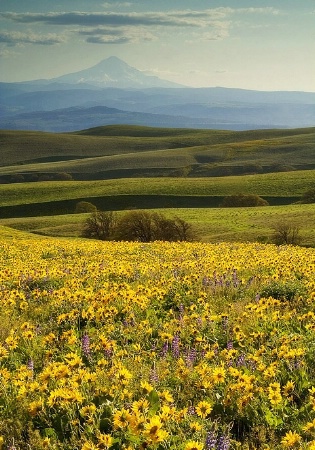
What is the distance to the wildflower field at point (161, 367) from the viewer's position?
4.18 meters

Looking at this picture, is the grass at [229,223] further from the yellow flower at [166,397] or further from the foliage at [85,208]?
the yellow flower at [166,397]

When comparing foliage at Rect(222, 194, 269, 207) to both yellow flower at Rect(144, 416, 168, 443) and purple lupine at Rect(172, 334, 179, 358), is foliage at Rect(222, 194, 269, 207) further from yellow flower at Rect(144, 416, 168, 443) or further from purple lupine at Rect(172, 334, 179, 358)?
yellow flower at Rect(144, 416, 168, 443)

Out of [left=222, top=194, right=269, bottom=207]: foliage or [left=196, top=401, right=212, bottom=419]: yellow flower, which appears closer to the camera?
[left=196, top=401, right=212, bottom=419]: yellow flower

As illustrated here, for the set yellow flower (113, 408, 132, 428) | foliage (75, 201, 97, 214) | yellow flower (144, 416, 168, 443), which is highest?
yellow flower (144, 416, 168, 443)

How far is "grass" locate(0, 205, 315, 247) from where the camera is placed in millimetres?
56938

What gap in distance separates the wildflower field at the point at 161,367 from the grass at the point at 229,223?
141ft

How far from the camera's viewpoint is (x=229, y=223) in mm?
67125

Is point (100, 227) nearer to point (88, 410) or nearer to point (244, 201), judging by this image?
point (244, 201)

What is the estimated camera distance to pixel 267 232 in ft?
187

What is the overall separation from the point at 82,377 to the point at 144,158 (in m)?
194

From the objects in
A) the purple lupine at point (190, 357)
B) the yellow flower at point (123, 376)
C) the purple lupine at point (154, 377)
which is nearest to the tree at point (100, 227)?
the purple lupine at point (190, 357)

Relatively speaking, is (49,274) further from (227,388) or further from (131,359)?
A: (227,388)

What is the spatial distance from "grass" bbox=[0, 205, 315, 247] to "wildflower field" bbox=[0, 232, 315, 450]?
4304 cm

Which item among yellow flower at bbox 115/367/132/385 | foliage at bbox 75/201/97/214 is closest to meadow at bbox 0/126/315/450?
yellow flower at bbox 115/367/132/385
